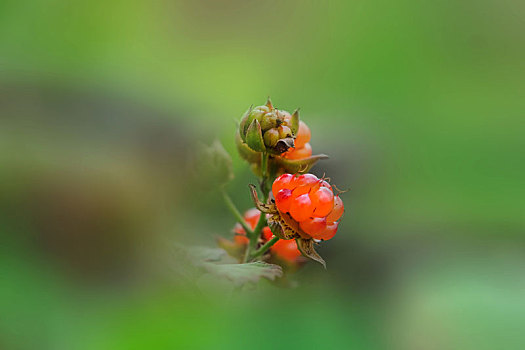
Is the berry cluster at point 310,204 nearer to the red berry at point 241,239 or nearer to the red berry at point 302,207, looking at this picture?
the red berry at point 302,207

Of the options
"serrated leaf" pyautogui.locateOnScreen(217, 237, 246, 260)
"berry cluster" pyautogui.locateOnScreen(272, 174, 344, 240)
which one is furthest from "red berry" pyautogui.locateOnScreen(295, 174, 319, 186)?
"serrated leaf" pyautogui.locateOnScreen(217, 237, 246, 260)

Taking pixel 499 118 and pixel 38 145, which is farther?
pixel 499 118

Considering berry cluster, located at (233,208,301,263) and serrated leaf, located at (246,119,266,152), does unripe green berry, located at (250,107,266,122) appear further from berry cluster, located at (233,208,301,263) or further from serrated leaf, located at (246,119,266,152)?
berry cluster, located at (233,208,301,263)

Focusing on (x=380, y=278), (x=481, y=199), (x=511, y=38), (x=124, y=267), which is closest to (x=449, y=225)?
(x=481, y=199)

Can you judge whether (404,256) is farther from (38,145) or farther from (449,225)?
(38,145)

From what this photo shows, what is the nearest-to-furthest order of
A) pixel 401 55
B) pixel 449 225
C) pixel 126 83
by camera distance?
pixel 126 83, pixel 449 225, pixel 401 55

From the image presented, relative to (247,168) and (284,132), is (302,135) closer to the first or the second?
(284,132)

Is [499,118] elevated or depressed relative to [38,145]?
elevated
